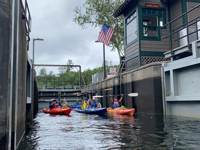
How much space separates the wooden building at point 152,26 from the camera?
15.3 meters

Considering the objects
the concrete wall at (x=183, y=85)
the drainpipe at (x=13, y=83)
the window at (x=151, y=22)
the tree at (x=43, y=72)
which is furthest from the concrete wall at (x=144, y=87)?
the tree at (x=43, y=72)

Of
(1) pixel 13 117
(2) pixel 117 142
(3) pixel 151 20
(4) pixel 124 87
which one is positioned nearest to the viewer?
(1) pixel 13 117

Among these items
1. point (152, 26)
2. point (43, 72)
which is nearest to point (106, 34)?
point (152, 26)

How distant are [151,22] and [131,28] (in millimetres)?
1571

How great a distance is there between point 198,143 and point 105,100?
63.7 ft

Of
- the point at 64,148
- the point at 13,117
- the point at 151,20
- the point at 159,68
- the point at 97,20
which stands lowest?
the point at 64,148

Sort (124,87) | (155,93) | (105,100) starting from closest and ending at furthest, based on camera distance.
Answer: (155,93) → (124,87) → (105,100)

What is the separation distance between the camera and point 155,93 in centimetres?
1309

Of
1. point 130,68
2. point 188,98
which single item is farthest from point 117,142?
point 130,68

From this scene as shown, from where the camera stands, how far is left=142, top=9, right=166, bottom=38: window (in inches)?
616

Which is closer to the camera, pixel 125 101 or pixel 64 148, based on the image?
pixel 64 148

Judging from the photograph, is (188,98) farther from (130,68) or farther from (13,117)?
(13,117)

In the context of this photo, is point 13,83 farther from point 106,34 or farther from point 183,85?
point 106,34

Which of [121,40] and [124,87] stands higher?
[121,40]
